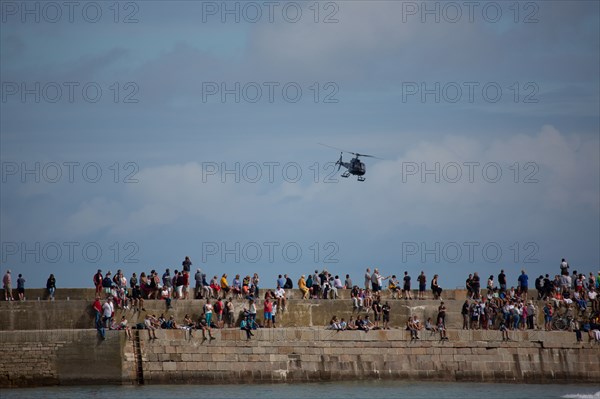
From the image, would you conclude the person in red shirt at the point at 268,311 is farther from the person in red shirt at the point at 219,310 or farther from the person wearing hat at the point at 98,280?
the person wearing hat at the point at 98,280

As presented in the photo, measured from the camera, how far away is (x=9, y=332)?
41812mm

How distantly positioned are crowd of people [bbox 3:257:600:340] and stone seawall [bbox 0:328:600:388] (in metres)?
0.51

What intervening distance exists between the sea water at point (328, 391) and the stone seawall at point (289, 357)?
379 millimetres

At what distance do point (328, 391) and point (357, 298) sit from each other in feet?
16.0

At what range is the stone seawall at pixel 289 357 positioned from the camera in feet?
138

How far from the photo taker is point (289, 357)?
4403 centimetres

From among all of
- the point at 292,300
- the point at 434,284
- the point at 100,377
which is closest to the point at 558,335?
the point at 434,284

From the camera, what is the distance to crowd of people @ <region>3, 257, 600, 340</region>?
44594mm

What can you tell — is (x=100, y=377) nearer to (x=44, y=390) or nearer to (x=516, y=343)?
(x=44, y=390)

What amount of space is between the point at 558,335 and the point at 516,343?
1767 millimetres

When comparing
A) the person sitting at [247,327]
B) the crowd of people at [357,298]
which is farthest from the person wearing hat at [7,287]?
the person sitting at [247,327]

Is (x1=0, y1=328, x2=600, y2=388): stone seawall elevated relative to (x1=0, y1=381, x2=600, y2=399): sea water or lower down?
elevated

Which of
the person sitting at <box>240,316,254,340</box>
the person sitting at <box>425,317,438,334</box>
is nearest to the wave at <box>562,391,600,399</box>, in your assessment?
Answer: the person sitting at <box>425,317,438,334</box>

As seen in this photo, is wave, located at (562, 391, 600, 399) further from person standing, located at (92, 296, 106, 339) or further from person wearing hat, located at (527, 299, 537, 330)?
person standing, located at (92, 296, 106, 339)
